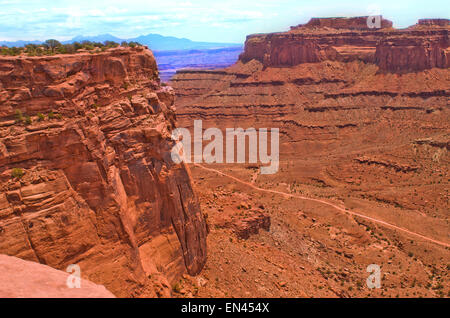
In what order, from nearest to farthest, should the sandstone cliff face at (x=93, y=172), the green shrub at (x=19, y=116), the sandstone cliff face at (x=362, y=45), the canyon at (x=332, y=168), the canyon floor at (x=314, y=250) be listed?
the sandstone cliff face at (x=93, y=172)
the green shrub at (x=19, y=116)
the canyon floor at (x=314, y=250)
the canyon at (x=332, y=168)
the sandstone cliff face at (x=362, y=45)

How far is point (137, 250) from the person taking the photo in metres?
20.1

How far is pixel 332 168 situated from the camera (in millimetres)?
72812

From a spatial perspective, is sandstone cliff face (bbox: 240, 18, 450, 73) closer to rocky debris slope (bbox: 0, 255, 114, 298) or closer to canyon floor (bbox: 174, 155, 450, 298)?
canyon floor (bbox: 174, 155, 450, 298)

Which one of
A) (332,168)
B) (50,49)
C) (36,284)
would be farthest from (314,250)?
(332,168)

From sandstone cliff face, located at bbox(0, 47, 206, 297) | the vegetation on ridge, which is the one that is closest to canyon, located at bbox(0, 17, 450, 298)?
sandstone cliff face, located at bbox(0, 47, 206, 297)

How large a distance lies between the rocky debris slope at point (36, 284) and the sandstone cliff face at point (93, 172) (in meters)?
2.32

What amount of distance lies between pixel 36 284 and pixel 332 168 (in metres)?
65.8

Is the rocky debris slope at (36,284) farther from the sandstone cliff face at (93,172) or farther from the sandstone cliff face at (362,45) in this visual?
the sandstone cliff face at (362,45)

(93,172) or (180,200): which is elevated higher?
(93,172)

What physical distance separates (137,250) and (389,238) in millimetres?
34808

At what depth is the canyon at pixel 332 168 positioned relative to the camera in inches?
1273

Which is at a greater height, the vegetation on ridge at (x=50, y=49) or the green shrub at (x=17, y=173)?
the vegetation on ridge at (x=50, y=49)

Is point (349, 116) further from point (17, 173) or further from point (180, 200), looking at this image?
point (17, 173)

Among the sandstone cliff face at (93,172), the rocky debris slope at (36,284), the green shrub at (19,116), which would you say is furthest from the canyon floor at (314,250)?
the green shrub at (19,116)
